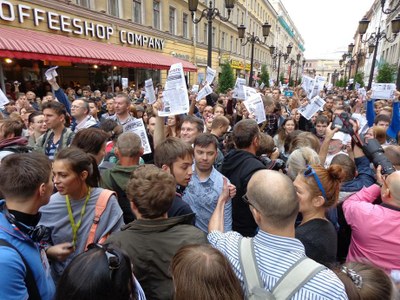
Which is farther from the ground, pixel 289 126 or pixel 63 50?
pixel 63 50

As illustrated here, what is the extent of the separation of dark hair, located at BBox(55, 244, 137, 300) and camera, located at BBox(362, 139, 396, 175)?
2031mm

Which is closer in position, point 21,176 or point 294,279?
point 294,279

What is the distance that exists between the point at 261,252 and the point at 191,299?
1.52 ft

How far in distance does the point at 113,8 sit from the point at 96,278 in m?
18.2

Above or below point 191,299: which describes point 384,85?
above

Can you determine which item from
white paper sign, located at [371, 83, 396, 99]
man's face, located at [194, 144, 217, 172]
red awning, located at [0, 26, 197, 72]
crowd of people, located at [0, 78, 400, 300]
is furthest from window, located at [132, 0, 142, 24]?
man's face, located at [194, 144, 217, 172]

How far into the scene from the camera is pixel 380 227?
1.91 m

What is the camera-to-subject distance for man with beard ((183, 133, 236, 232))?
100 inches

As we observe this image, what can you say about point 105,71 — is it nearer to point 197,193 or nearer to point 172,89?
point 172,89

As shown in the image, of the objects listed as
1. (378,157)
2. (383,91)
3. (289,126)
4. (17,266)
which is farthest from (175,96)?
(383,91)

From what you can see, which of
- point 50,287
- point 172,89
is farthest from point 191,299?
point 172,89

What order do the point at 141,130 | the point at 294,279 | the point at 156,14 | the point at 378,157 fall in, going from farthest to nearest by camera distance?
the point at 156,14 < the point at 141,130 < the point at 378,157 < the point at 294,279

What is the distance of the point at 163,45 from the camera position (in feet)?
68.7

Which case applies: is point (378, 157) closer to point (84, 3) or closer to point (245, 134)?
point (245, 134)
